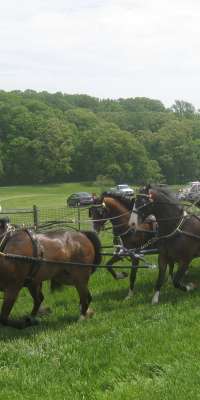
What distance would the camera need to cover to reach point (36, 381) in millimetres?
5859

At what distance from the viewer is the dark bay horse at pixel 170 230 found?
962cm

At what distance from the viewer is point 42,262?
8.18m

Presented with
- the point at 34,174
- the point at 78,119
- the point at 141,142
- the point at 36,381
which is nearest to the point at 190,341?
the point at 36,381

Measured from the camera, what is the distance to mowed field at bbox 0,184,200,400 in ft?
18.1

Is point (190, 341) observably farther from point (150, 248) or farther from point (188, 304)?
point (150, 248)

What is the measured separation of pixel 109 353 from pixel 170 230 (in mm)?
3619

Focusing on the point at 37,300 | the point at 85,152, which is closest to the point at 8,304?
the point at 37,300

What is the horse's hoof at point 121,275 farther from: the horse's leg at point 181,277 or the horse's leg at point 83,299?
the horse's leg at point 83,299

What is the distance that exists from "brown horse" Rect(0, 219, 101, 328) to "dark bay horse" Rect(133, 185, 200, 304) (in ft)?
3.94

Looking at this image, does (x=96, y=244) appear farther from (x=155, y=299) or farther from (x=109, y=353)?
(x=109, y=353)

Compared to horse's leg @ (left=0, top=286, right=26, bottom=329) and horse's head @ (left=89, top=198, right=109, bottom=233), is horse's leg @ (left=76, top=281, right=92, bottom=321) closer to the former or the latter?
horse's leg @ (left=0, top=286, right=26, bottom=329)

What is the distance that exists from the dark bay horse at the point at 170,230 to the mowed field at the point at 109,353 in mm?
545

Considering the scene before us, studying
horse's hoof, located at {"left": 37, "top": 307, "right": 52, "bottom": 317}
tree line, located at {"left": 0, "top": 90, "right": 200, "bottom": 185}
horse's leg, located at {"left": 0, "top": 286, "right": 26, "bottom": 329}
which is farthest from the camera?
tree line, located at {"left": 0, "top": 90, "right": 200, "bottom": 185}

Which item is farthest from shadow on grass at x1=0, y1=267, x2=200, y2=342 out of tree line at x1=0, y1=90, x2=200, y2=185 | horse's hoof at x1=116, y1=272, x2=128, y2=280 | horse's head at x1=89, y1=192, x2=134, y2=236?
tree line at x1=0, y1=90, x2=200, y2=185
